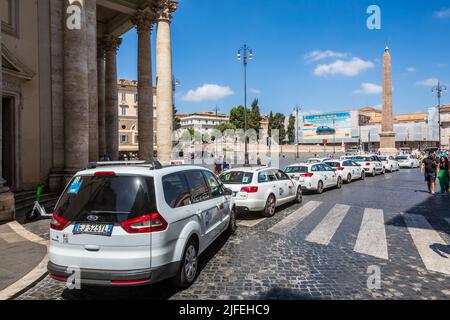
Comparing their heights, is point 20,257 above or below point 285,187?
below

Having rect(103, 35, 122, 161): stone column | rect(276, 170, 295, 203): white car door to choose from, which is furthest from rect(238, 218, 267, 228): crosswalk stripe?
rect(103, 35, 122, 161): stone column

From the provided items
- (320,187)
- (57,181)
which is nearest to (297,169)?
(320,187)

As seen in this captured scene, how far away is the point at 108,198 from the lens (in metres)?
4.06

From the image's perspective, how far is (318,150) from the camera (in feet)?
284

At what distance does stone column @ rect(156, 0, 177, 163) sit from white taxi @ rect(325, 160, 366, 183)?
10400 mm

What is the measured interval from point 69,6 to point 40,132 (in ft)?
18.0

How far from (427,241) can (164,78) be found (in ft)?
53.7

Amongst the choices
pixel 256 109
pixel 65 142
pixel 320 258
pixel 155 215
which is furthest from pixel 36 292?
pixel 256 109

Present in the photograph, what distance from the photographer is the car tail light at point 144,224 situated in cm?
384

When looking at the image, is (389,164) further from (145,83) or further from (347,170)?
(145,83)

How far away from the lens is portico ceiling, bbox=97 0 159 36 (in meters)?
19.5

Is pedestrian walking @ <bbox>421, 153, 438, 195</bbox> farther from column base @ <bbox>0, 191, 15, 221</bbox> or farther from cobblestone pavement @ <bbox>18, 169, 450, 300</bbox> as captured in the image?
column base @ <bbox>0, 191, 15, 221</bbox>

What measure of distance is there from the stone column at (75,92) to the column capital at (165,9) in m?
7.20

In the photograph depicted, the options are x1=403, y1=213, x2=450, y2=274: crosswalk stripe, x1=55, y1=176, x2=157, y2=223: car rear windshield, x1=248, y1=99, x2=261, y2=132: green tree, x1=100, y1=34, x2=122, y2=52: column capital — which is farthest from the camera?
x1=248, y1=99, x2=261, y2=132: green tree
